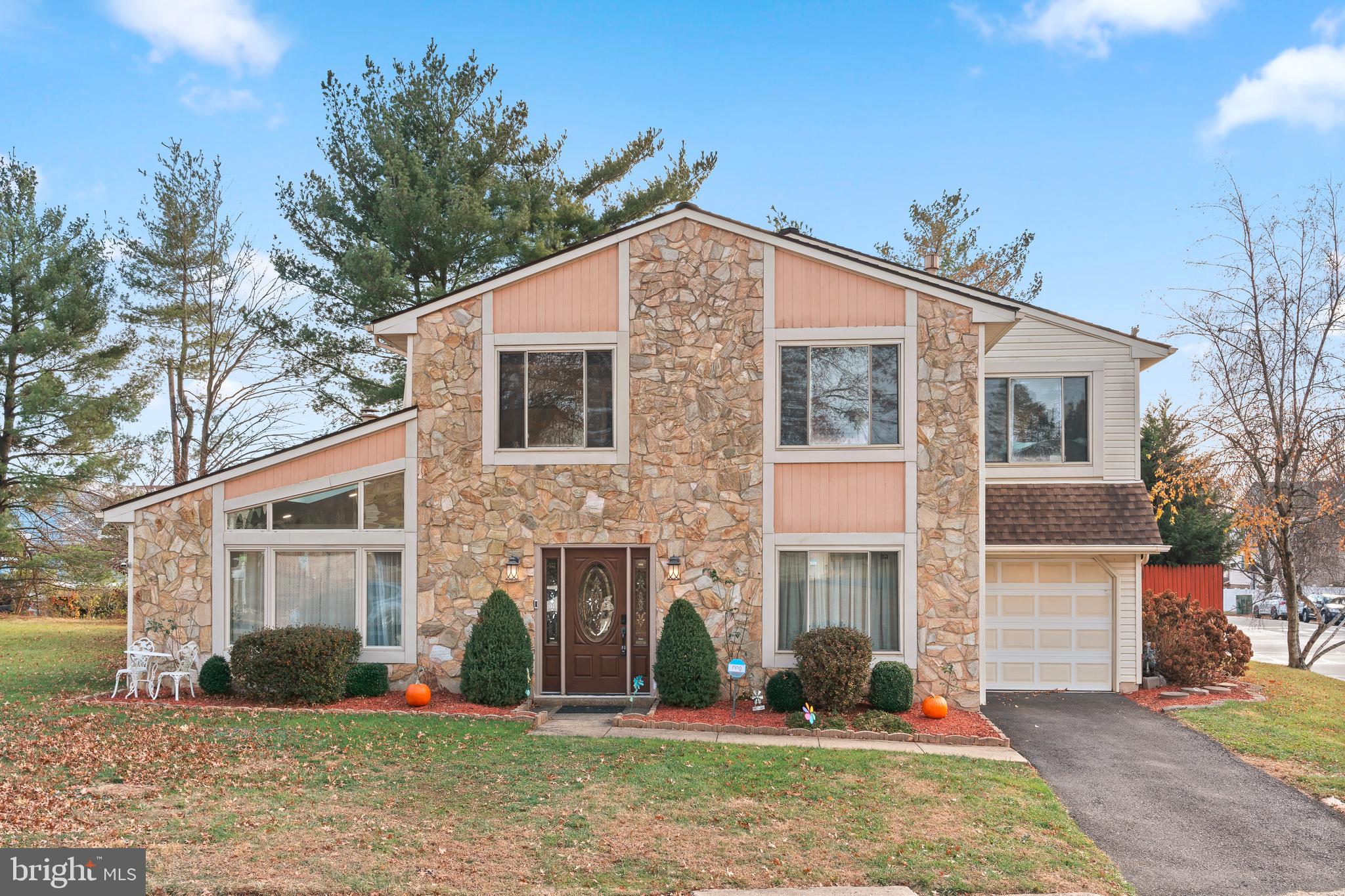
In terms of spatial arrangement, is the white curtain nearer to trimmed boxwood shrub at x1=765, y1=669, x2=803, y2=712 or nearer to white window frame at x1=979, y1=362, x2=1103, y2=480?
trimmed boxwood shrub at x1=765, y1=669, x2=803, y2=712

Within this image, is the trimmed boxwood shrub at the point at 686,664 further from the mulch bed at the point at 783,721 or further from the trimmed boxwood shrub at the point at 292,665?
the trimmed boxwood shrub at the point at 292,665

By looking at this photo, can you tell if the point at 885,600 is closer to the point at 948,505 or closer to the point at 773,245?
the point at 948,505

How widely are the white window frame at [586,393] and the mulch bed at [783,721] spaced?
11.9 ft

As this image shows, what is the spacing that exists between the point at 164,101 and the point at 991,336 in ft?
68.2

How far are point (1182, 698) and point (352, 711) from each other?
40.7ft

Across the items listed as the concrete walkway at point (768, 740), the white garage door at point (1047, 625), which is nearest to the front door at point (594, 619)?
the concrete walkway at point (768, 740)

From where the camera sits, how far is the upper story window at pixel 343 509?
12438 mm

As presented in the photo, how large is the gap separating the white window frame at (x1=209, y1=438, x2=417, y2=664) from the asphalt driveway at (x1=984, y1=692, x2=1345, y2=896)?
8897 mm

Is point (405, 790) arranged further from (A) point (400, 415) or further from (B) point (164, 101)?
(B) point (164, 101)

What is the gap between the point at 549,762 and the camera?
8.72 meters

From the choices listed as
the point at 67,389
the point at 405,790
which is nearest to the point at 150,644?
the point at 405,790

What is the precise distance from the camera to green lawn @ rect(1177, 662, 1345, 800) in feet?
30.3

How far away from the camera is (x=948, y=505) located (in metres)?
11.8

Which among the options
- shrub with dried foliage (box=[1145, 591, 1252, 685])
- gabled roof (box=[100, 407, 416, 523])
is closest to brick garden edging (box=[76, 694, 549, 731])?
gabled roof (box=[100, 407, 416, 523])
